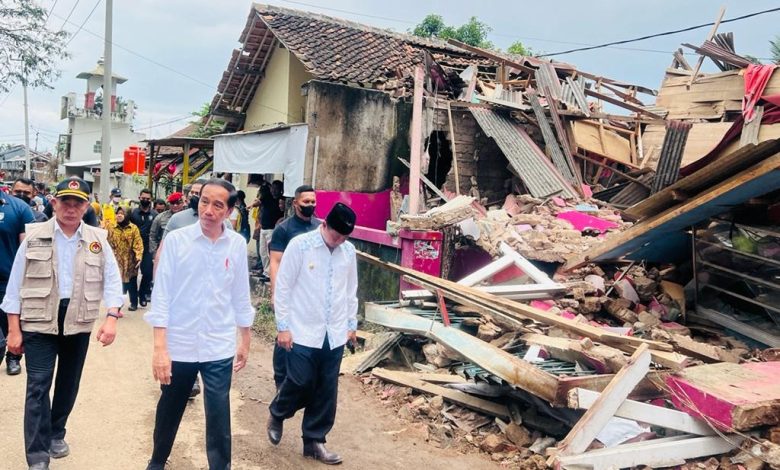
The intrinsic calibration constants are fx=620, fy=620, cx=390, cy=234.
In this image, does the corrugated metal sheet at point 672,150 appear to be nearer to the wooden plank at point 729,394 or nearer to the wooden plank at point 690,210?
the wooden plank at point 690,210

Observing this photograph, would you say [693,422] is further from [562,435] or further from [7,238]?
[7,238]

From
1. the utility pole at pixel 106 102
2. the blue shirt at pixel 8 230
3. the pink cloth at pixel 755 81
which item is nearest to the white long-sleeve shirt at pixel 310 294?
the blue shirt at pixel 8 230

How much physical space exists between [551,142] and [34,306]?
939cm

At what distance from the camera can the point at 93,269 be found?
3.77 metres

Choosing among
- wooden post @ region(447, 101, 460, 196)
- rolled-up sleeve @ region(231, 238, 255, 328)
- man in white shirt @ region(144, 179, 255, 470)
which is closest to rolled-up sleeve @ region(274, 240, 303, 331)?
rolled-up sleeve @ region(231, 238, 255, 328)

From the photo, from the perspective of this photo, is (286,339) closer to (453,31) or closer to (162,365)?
(162,365)

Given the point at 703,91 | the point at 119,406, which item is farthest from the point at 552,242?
the point at 703,91

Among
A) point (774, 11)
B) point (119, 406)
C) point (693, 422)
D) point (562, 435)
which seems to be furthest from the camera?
point (774, 11)

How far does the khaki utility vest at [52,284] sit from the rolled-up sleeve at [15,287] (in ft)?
0.08

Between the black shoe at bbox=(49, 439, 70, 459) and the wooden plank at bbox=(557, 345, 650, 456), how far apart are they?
3.09 m

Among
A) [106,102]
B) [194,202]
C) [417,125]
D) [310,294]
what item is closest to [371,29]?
[417,125]

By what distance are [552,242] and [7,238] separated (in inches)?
232

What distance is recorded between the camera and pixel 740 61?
38.8 ft

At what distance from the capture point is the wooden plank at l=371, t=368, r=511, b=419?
196 inches
